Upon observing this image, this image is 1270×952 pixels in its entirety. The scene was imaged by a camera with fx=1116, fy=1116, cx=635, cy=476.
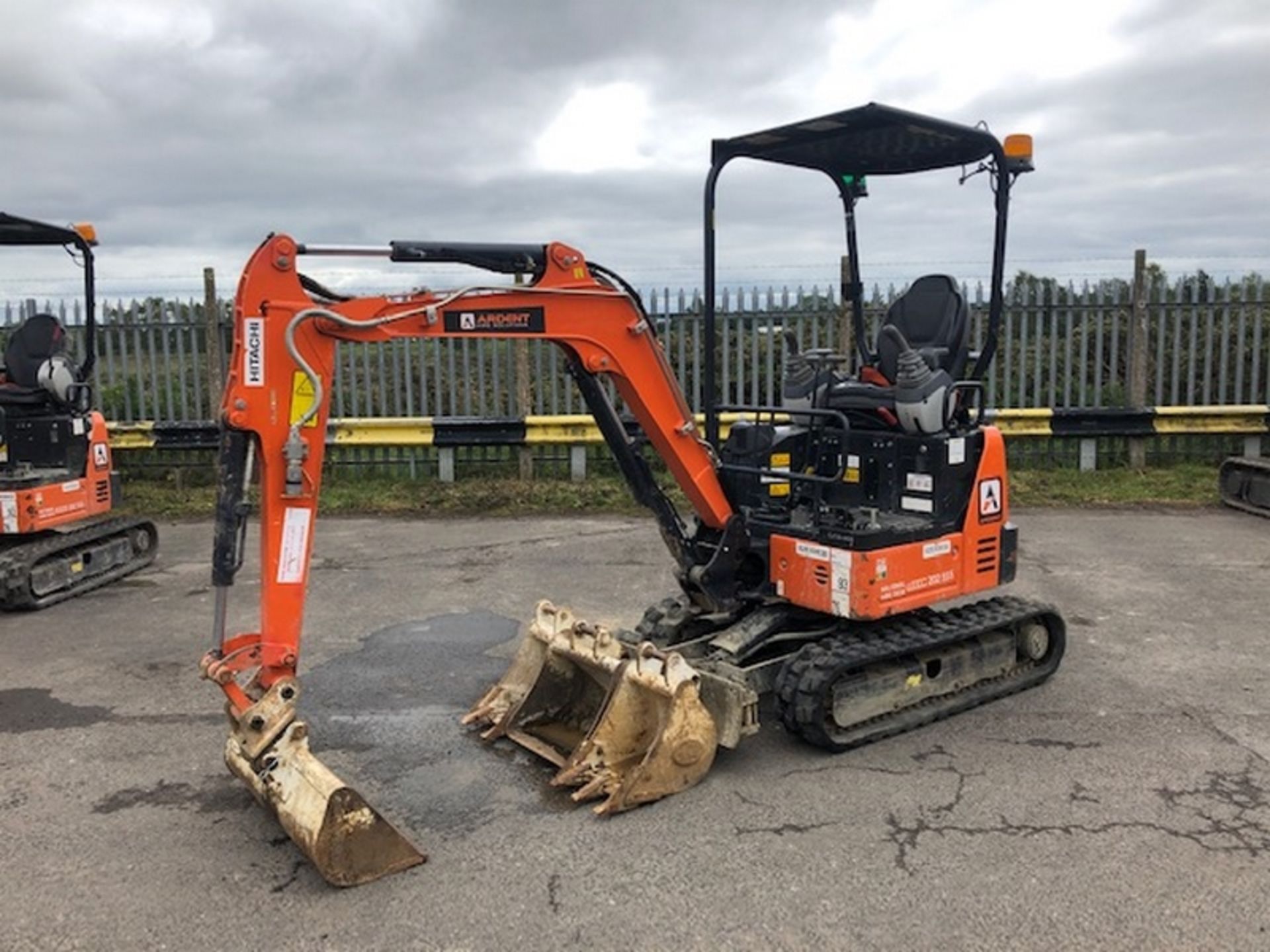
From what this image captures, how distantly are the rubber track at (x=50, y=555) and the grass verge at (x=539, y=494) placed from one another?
8.55 feet

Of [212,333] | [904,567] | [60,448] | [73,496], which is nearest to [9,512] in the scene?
[73,496]

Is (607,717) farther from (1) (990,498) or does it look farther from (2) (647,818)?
(1) (990,498)

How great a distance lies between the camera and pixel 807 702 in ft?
17.3

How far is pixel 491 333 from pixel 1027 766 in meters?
3.24

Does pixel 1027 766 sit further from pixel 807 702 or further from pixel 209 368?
pixel 209 368

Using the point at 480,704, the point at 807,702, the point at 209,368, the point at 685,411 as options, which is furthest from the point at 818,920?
the point at 209,368

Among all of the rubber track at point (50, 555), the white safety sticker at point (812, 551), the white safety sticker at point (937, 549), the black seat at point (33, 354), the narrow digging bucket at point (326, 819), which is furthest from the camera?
the black seat at point (33, 354)

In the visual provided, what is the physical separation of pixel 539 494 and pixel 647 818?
8205mm

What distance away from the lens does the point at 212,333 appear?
44.4 feet

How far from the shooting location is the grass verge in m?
12.2

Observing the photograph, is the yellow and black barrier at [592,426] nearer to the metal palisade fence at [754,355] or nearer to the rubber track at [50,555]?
the metal palisade fence at [754,355]

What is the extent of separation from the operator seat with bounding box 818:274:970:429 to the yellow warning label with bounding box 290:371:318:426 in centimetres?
306

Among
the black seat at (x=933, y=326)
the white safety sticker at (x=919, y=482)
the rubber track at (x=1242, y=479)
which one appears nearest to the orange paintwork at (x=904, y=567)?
the white safety sticker at (x=919, y=482)

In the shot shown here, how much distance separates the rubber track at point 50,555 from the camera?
8.19 meters
